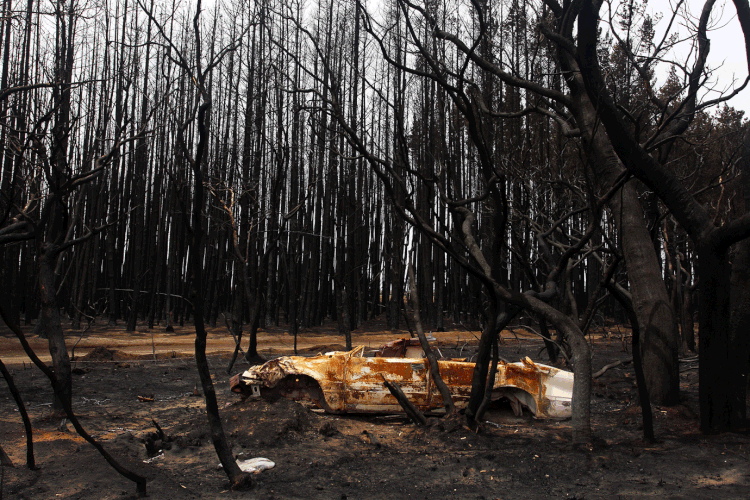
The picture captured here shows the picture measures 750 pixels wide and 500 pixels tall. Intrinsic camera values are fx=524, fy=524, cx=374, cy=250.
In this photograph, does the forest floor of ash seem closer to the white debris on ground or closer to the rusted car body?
the white debris on ground

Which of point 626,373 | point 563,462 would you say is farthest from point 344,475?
point 626,373

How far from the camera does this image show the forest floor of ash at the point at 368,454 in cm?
393

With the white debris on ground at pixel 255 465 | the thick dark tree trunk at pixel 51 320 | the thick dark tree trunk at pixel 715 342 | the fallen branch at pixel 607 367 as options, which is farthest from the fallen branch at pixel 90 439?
the fallen branch at pixel 607 367

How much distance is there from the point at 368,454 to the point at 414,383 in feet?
4.54

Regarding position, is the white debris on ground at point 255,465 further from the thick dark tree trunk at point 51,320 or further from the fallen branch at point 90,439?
the thick dark tree trunk at point 51,320

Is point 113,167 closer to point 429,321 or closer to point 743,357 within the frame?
point 429,321

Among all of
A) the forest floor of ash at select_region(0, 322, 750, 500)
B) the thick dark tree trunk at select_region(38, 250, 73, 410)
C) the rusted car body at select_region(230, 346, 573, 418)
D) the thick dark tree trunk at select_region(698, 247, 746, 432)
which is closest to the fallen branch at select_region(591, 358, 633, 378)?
the forest floor of ash at select_region(0, 322, 750, 500)

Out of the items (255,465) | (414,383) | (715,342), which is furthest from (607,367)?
(255,465)

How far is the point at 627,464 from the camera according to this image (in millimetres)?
4383

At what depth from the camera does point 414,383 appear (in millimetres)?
6145

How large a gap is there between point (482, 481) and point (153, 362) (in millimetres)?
9028

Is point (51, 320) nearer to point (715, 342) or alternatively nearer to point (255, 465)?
point (255, 465)

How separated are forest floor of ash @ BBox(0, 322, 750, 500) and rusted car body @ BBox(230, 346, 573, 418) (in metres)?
0.21

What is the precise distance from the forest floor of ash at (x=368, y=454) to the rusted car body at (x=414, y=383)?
8.2 inches
